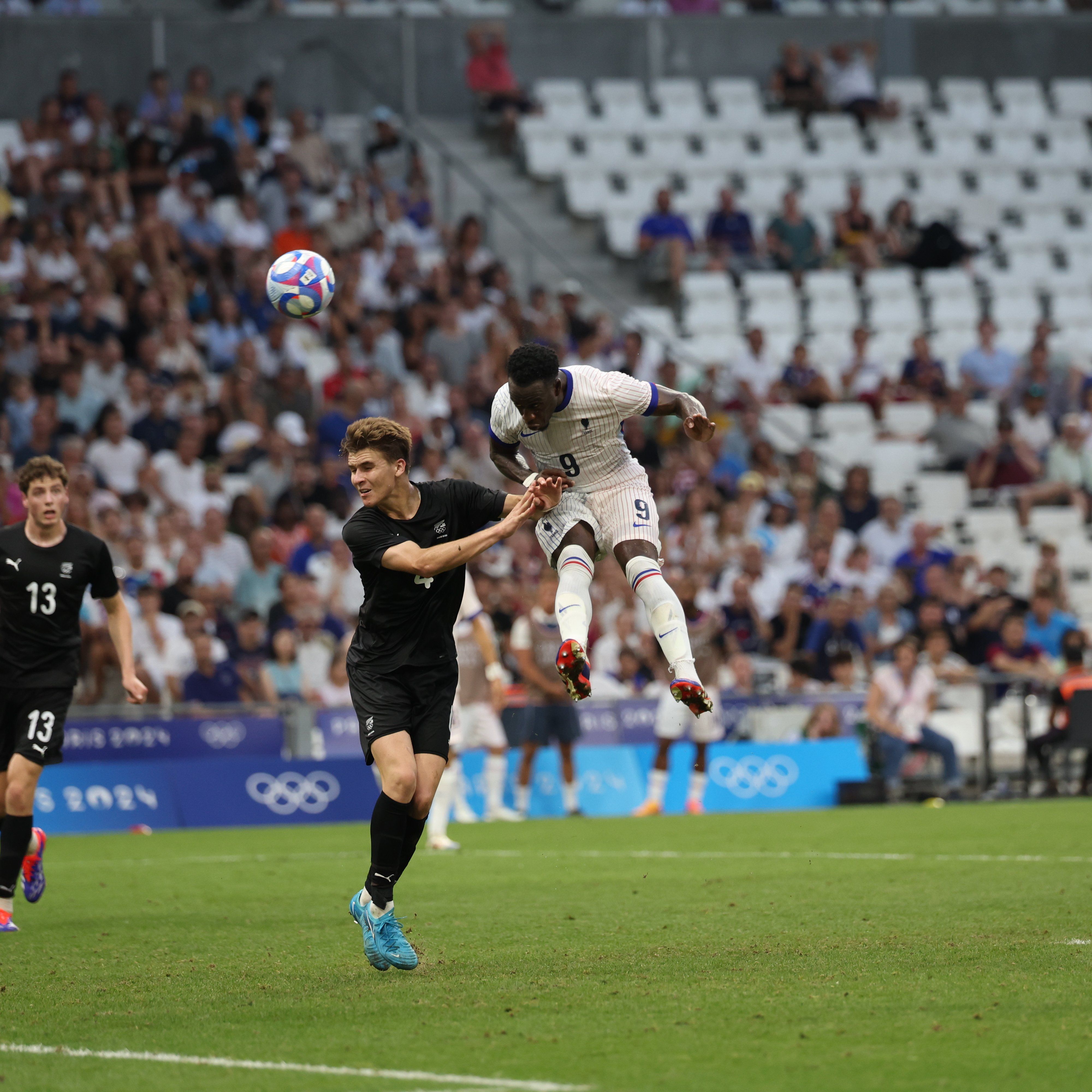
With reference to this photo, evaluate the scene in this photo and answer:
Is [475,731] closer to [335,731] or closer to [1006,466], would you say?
[335,731]

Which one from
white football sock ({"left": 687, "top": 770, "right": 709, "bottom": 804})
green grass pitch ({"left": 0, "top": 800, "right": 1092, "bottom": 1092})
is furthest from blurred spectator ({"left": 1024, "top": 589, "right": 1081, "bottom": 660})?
green grass pitch ({"left": 0, "top": 800, "right": 1092, "bottom": 1092})

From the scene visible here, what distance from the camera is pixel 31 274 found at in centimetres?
2116

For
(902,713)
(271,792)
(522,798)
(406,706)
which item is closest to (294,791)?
(271,792)

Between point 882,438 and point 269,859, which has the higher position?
point 882,438

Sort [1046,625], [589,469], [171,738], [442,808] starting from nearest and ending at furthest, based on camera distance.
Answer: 1. [589,469]
2. [442,808]
3. [171,738]
4. [1046,625]

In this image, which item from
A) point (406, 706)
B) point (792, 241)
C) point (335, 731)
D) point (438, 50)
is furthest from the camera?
point (438, 50)

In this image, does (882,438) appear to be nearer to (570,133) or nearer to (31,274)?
(570,133)

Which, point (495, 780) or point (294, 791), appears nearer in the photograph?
point (495, 780)

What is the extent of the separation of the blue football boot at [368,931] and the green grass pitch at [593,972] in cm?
11

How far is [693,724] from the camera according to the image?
1861cm

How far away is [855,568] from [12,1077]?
55.6 feet

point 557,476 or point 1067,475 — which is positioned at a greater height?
point 557,476

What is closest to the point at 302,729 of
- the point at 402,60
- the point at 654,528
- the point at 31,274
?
the point at 31,274

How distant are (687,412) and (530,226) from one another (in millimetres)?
18706
